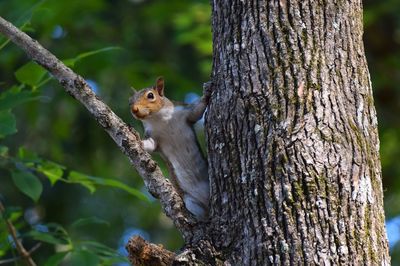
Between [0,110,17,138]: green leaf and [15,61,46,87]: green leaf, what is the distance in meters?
0.26

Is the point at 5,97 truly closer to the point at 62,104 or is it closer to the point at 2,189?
the point at 2,189

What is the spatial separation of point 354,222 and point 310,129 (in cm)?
33

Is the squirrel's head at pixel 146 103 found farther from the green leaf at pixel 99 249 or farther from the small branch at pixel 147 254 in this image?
the small branch at pixel 147 254

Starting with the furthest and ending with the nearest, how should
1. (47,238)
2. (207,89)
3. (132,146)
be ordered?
(47,238)
(207,89)
(132,146)

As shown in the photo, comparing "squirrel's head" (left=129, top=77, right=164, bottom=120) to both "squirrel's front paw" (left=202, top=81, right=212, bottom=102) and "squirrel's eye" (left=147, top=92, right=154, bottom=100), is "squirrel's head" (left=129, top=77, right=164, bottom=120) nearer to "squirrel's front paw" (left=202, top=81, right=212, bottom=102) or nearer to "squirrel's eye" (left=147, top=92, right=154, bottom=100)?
"squirrel's eye" (left=147, top=92, right=154, bottom=100)

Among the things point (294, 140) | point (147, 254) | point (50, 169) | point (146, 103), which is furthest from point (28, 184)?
point (294, 140)

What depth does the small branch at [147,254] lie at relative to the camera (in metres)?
2.87

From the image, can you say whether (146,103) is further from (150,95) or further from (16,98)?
(16,98)

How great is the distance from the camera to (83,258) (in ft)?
12.6

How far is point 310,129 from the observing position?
2811 mm

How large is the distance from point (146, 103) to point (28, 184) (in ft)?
2.40

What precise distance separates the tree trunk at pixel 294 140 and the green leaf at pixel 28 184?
4.15 ft

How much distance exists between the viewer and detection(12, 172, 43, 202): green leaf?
13.2ft

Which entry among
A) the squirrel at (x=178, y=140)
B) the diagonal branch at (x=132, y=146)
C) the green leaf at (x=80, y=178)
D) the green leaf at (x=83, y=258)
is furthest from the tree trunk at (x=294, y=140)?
the green leaf at (x=80, y=178)
